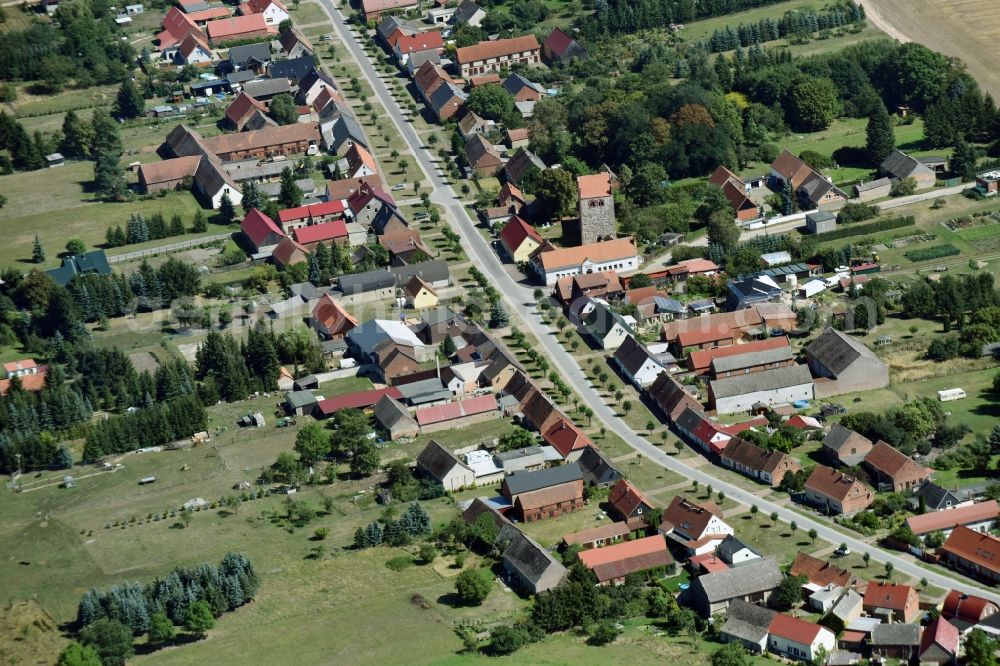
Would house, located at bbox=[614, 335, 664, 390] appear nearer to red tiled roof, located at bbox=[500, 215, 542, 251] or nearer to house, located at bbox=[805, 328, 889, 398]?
house, located at bbox=[805, 328, 889, 398]

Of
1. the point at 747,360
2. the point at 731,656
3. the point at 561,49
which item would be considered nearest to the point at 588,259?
the point at 747,360

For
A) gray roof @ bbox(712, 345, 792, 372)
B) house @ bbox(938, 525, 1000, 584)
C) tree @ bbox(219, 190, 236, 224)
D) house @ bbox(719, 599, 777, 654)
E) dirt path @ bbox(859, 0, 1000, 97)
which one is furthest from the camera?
dirt path @ bbox(859, 0, 1000, 97)

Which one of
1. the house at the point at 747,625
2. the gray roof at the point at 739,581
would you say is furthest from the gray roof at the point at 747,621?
the gray roof at the point at 739,581

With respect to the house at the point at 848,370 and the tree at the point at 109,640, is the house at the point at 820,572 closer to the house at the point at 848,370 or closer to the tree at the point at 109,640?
the house at the point at 848,370

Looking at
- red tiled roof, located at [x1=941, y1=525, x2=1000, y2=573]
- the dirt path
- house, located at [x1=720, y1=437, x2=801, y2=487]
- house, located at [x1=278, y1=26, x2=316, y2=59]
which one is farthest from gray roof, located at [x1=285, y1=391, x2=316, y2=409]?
the dirt path

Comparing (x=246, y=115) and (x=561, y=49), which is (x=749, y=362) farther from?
(x=246, y=115)
